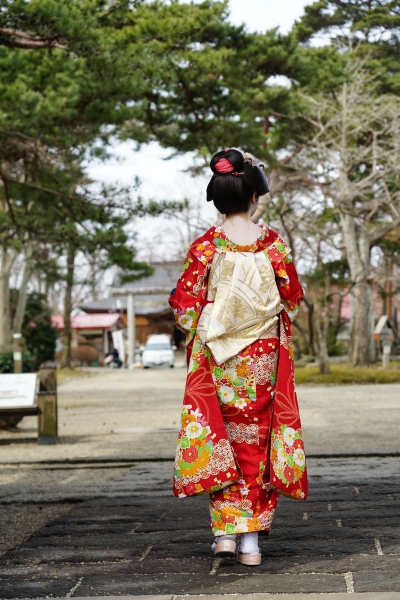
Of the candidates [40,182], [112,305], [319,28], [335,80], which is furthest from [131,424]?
[112,305]

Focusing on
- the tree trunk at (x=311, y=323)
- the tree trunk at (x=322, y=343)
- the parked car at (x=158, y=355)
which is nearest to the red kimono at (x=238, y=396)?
the tree trunk at (x=322, y=343)

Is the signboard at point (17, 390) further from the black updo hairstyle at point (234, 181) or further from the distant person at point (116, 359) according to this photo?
the distant person at point (116, 359)

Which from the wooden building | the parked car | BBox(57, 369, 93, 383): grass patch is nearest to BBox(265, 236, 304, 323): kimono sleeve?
BBox(57, 369, 93, 383): grass patch

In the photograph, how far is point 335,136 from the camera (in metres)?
20.8

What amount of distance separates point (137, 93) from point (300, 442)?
30.9ft

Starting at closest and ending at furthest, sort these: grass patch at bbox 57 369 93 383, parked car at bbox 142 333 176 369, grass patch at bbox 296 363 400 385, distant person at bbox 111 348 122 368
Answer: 1. grass patch at bbox 296 363 400 385
2. grass patch at bbox 57 369 93 383
3. parked car at bbox 142 333 176 369
4. distant person at bbox 111 348 122 368

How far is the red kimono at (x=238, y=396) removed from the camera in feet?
10.9

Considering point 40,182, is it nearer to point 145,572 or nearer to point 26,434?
point 26,434

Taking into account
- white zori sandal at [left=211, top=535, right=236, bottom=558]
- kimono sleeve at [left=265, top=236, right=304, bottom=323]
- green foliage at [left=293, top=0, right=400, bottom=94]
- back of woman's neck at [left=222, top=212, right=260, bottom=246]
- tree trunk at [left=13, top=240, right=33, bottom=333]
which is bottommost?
white zori sandal at [left=211, top=535, right=236, bottom=558]

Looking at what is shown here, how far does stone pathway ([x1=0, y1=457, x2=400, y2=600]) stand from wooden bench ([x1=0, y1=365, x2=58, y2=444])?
11.3 feet

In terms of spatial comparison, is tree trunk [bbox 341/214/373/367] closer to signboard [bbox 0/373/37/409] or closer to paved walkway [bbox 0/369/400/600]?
paved walkway [bbox 0/369/400/600]

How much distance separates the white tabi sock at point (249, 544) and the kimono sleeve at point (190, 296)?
2.73 feet

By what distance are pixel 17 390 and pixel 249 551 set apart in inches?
227

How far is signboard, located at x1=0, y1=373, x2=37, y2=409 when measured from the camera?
8531mm
